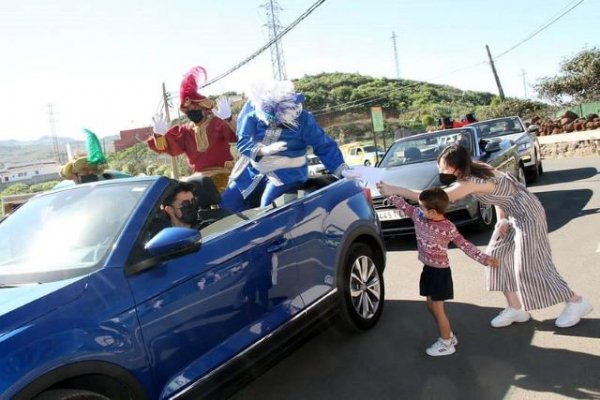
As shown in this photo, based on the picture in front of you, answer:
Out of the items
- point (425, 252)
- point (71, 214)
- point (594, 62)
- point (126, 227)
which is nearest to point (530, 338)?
point (425, 252)

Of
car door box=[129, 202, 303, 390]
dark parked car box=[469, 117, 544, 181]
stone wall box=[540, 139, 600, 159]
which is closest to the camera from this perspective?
car door box=[129, 202, 303, 390]

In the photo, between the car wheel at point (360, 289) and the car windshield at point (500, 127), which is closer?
the car wheel at point (360, 289)

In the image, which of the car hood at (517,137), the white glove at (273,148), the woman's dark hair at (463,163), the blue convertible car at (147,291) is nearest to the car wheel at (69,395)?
the blue convertible car at (147,291)

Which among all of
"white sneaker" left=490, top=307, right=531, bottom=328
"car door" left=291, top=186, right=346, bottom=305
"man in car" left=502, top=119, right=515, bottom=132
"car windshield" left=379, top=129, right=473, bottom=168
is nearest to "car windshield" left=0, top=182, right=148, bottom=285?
"car door" left=291, top=186, right=346, bottom=305

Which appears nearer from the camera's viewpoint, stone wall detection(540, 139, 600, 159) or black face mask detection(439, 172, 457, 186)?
black face mask detection(439, 172, 457, 186)

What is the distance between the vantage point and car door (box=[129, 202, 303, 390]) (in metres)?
2.60

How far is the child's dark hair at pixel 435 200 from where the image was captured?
12.2ft

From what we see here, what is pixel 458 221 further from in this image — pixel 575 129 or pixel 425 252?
pixel 575 129

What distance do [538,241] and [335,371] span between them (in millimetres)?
1760

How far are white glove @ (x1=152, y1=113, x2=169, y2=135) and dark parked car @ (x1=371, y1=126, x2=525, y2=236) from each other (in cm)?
321

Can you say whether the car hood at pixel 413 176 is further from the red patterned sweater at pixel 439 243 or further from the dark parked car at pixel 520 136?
the dark parked car at pixel 520 136

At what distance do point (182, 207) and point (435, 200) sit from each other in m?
1.71

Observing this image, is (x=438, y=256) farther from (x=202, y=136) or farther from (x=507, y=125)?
(x=507, y=125)

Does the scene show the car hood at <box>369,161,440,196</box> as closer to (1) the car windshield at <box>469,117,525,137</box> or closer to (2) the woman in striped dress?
(2) the woman in striped dress
